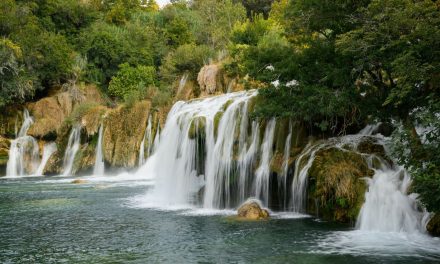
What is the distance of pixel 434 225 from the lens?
37.4ft

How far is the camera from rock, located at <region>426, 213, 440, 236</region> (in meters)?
11.4

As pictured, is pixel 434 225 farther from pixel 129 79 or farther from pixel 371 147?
pixel 129 79

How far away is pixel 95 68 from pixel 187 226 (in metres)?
35.0

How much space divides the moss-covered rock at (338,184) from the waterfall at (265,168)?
180 centimetres

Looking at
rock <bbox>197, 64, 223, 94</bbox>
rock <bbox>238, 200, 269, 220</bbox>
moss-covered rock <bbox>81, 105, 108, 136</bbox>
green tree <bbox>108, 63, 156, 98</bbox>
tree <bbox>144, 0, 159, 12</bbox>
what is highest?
tree <bbox>144, 0, 159, 12</bbox>

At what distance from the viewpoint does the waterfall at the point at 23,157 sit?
36469 mm

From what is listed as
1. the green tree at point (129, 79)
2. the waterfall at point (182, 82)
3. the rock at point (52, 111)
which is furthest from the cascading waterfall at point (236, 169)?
the green tree at point (129, 79)

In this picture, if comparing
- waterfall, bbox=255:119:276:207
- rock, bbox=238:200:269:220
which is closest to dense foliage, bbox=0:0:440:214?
waterfall, bbox=255:119:276:207

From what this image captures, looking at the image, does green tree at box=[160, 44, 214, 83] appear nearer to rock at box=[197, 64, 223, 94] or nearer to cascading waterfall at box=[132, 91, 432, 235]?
rock at box=[197, 64, 223, 94]

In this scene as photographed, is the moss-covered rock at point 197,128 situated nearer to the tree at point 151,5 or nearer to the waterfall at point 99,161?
the waterfall at point 99,161

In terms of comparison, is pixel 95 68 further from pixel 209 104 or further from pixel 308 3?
pixel 308 3

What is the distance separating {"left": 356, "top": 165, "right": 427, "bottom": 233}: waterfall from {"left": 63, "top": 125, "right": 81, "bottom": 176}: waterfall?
90.1 feet

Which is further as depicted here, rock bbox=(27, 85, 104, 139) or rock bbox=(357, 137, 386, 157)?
rock bbox=(27, 85, 104, 139)

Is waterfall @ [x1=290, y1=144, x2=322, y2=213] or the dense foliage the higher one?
the dense foliage
